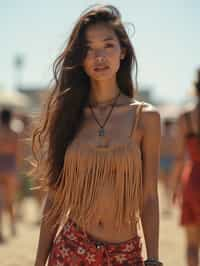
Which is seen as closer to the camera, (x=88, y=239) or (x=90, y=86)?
(x=88, y=239)

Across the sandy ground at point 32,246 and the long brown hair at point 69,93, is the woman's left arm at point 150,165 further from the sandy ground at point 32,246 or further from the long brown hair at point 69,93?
the sandy ground at point 32,246

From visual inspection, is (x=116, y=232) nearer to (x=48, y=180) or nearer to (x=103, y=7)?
(x=48, y=180)

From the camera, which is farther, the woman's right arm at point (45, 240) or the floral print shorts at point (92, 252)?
the woman's right arm at point (45, 240)

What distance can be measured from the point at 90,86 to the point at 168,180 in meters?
12.2

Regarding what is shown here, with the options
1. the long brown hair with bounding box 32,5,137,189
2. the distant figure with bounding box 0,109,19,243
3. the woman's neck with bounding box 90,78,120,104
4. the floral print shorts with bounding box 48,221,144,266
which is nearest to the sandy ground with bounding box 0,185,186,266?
the distant figure with bounding box 0,109,19,243

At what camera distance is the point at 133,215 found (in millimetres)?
3559

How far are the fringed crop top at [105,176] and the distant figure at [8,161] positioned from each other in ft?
26.2

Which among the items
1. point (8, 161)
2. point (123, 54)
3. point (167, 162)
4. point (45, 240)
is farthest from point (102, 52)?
point (167, 162)

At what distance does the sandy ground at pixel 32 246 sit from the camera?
8477 millimetres

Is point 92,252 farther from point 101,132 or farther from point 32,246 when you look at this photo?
point 32,246

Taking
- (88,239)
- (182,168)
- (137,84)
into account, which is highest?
(137,84)

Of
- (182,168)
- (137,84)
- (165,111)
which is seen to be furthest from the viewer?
(165,111)

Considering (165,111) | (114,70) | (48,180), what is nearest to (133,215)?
(48,180)

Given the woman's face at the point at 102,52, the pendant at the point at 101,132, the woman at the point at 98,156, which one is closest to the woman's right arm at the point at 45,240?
the woman at the point at 98,156
